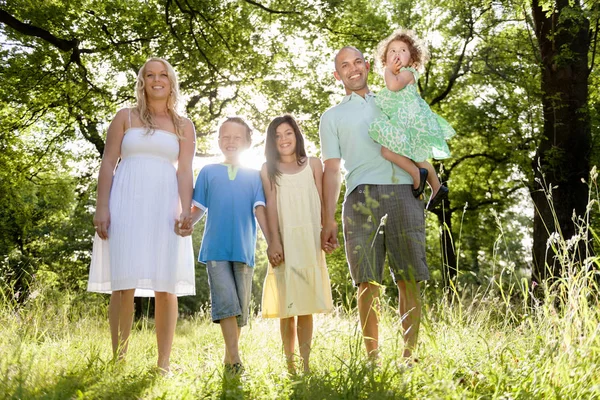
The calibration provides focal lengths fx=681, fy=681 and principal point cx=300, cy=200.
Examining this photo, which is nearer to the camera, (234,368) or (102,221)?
(234,368)

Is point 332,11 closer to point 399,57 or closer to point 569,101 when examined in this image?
point 569,101

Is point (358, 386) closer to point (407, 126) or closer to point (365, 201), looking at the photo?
point (365, 201)

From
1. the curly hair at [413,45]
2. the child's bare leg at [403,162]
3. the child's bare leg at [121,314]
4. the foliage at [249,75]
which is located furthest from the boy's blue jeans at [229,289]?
the foliage at [249,75]

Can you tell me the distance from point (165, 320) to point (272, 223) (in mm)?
941

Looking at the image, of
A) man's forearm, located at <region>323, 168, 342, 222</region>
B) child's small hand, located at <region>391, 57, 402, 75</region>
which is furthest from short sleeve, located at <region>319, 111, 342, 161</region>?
child's small hand, located at <region>391, 57, 402, 75</region>

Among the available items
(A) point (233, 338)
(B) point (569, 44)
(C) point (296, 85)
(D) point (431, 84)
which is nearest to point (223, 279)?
(A) point (233, 338)

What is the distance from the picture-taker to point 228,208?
4660mm

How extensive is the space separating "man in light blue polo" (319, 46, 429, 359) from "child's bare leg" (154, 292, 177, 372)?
109 centimetres

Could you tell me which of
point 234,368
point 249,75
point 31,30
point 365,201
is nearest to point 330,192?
point 365,201

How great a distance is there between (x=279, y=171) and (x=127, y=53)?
10.7 m

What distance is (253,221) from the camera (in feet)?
15.6

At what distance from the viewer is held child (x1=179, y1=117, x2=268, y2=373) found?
4477 millimetres

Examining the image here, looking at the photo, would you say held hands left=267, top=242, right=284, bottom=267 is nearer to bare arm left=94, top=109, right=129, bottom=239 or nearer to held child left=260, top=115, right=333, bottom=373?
held child left=260, top=115, right=333, bottom=373

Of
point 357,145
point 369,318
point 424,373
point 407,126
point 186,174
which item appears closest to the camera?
point 424,373
